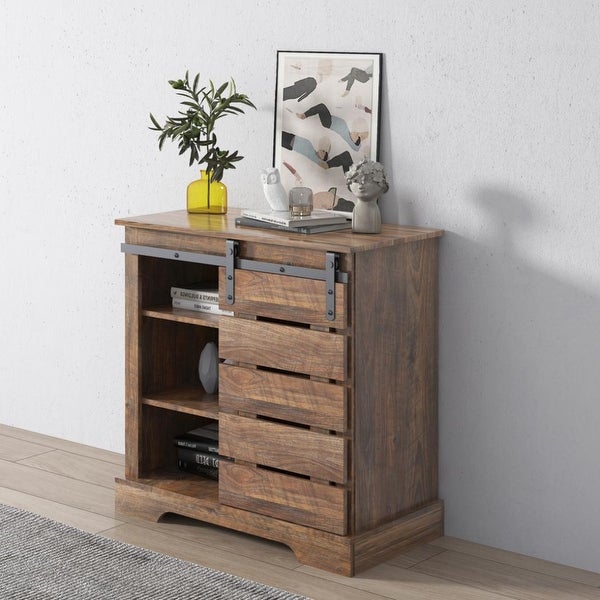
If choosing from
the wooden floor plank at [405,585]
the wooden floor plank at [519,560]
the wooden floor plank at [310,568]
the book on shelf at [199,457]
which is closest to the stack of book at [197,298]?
the book on shelf at [199,457]

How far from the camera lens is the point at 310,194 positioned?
3080 millimetres

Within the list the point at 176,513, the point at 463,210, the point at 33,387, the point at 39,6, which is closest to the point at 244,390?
the point at 176,513

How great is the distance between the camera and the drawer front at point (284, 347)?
2.83m

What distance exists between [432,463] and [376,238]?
689 mm

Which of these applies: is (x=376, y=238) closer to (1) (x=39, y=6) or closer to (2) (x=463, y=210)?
(2) (x=463, y=210)

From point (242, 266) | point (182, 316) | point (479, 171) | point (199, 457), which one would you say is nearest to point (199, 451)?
point (199, 457)

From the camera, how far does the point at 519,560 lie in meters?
3.02

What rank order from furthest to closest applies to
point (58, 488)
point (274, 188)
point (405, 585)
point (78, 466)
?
point (78, 466)
point (58, 488)
point (274, 188)
point (405, 585)

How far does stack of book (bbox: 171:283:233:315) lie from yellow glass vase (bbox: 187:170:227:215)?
239 mm

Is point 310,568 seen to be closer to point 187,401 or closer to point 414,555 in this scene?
point 414,555

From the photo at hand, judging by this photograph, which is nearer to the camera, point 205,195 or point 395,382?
point 395,382

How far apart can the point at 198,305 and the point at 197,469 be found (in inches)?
19.7

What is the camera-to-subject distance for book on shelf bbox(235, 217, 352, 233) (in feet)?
9.71

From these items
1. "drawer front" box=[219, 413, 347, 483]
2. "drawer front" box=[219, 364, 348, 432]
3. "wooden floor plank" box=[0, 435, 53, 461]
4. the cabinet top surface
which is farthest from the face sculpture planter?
"wooden floor plank" box=[0, 435, 53, 461]
